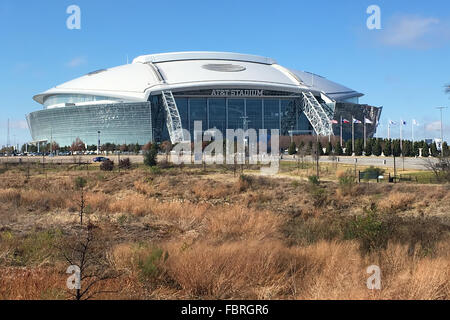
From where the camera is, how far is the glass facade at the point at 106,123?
300 feet

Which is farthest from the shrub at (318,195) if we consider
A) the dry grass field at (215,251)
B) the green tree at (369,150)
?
the green tree at (369,150)

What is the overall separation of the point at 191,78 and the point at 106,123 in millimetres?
21407

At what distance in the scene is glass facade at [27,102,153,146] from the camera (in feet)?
300

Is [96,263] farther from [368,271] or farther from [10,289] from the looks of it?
[368,271]

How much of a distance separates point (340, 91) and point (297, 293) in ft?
358

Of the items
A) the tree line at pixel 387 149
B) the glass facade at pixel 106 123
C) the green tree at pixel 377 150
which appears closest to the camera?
the tree line at pixel 387 149

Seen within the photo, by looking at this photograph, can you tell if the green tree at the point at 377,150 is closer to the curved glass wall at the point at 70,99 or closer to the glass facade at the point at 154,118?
the glass facade at the point at 154,118

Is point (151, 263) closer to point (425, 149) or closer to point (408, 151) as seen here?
point (408, 151)

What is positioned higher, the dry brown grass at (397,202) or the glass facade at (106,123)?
the glass facade at (106,123)

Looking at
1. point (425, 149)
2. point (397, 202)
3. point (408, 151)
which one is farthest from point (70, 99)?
point (397, 202)

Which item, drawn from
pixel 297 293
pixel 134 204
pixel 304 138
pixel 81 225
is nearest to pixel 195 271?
pixel 297 293

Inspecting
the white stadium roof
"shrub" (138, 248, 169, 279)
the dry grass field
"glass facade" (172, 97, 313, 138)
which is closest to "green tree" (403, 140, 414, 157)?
the dry grass field

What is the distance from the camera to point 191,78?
97.2m

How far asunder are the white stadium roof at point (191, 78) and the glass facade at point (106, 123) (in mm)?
3729
